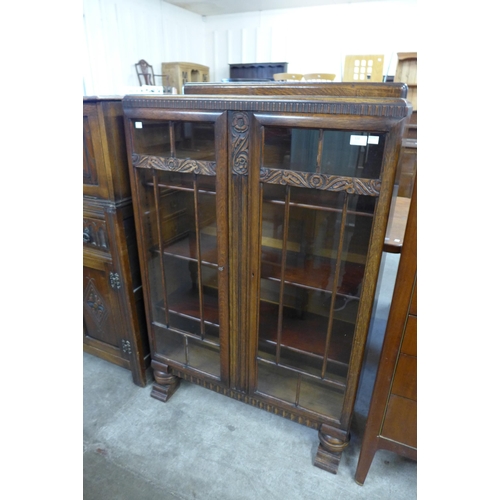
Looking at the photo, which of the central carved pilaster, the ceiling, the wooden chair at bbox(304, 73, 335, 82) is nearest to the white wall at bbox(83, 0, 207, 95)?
the ceiling

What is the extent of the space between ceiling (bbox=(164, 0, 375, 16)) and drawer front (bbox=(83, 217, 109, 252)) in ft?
15.0

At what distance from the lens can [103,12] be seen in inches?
154

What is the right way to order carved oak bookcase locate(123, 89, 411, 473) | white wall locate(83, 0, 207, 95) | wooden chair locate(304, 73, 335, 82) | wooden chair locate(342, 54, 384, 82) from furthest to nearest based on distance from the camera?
wooden chair locate(342, 54, 384, 82)
white wall locate(83, 0, 207, 95)
wooden chair locate(304, 73, 335, 82)
carved oak bookcase locate(123, 89, 411, 473)

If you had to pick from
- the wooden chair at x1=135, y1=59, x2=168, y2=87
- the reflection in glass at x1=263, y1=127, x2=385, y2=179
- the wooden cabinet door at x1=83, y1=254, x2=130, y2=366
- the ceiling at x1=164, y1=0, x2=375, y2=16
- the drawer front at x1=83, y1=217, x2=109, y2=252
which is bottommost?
the wooden cabinet door at x1=83, y1=254, x2=130, y2=366

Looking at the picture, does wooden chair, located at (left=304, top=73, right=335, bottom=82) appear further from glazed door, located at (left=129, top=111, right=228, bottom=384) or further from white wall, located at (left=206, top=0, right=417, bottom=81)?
glazed door, located at (left=129, top=111, right=228, bottom=384)

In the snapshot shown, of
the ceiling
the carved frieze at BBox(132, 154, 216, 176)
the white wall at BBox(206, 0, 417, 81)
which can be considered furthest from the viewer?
the ceiling

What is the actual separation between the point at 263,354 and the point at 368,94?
1007mm

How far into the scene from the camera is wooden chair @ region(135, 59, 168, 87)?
4500 millimetres

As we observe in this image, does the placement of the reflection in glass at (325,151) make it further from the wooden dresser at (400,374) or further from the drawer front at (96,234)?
the drawer front at (96,234)

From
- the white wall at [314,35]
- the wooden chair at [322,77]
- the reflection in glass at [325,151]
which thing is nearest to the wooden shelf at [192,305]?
the reflection in glass at [325,151]

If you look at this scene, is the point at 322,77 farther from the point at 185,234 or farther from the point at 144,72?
the point at 185,234

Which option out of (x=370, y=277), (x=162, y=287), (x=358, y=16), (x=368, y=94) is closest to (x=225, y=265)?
(x=162, y=287)

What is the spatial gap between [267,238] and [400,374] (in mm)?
605
